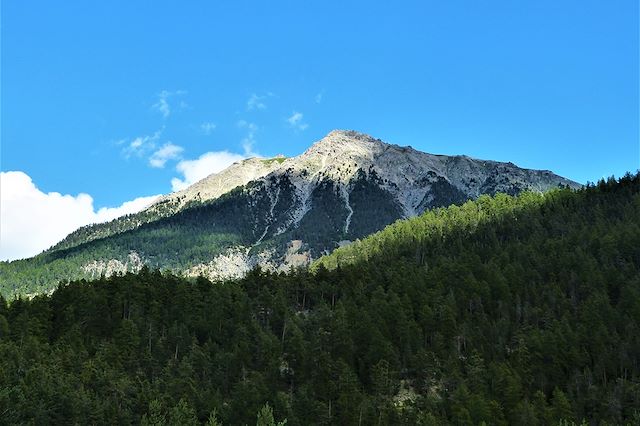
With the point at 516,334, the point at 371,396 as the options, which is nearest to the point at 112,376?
the point at 371,396

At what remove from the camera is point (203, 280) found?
5758 inches

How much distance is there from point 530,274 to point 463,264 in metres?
17.8

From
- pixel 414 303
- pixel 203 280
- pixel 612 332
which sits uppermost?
pixel 203 280

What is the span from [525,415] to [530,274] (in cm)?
6646

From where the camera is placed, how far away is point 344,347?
113m

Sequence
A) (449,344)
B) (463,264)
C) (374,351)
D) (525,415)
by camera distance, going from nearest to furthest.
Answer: (525,415)
(374,351)
(449,344)
(463,264)

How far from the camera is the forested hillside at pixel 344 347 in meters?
89.3

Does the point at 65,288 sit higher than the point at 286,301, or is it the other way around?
the point at 65,288

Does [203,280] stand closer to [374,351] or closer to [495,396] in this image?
[374,351]

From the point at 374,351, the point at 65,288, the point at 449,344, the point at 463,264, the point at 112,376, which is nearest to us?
the point at 112,376

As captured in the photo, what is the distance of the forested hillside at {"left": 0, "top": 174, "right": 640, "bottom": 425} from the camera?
89.3 m

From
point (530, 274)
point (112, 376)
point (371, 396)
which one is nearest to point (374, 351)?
point (371, 396)

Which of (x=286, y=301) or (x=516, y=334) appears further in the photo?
(x=286, y=301)

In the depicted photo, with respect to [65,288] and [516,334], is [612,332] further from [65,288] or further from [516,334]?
[65,288]
